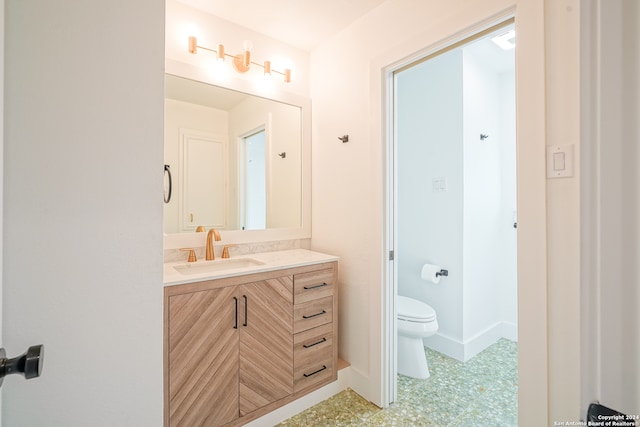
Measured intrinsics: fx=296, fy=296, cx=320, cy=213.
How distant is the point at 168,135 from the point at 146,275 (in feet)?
4.12

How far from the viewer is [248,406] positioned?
156cm

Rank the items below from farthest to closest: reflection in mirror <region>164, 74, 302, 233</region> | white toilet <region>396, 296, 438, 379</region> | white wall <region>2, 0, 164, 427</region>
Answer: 1. white toilet <region>396, 296, 438, 379</region>
2. reflection in mirror <region>164, 74, 302, 233</region>
3. white wall <region>2, 0, 164, 427</region>

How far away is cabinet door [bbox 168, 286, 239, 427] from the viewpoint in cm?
136

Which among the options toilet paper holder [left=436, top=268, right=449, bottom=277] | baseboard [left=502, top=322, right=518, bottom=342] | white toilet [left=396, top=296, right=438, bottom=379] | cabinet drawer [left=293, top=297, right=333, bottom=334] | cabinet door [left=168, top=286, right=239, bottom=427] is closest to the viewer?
cabinet door [left=168, top=286, right=239, bottom=427]

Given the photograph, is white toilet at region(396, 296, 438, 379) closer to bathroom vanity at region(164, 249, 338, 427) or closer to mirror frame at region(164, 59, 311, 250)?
bathroom vanity at region(164, 249, 338, 427)

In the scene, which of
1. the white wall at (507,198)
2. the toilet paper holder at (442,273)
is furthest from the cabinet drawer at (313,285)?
the white wall at (507,198)

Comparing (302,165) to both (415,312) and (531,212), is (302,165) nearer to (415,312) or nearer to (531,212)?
(415,312)

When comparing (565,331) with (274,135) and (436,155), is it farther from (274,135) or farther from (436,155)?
(274,135)

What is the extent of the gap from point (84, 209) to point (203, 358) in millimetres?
972

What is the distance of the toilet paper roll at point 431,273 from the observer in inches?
96.2

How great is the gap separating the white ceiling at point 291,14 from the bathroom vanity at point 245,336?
5.16 feet

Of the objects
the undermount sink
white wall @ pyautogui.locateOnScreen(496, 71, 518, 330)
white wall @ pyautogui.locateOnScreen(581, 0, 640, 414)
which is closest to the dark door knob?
white wall @ pyautogui.locateOnScreen(581, 0, 640, 414)

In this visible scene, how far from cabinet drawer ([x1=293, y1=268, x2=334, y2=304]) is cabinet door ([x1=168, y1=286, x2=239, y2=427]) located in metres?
0.39

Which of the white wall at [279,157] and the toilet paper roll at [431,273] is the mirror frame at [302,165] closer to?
the white wall at [279,157]
